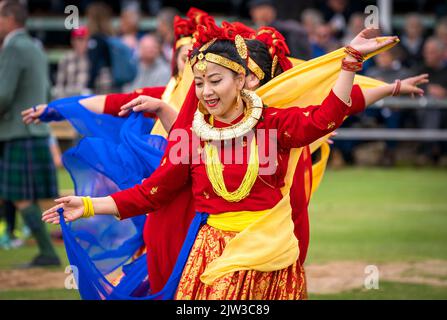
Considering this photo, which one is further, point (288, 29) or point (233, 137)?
point (288, 29)

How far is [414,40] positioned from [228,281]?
457 inches

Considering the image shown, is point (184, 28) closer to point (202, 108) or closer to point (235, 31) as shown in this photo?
point (235, 31)

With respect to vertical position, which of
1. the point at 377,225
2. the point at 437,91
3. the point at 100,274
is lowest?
the point at 377,225

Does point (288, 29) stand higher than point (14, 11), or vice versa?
point (14, 11)

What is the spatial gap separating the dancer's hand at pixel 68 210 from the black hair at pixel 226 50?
103 centimetres

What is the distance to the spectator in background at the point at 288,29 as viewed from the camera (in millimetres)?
11086

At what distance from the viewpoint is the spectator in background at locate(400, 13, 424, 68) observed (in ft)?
50.5

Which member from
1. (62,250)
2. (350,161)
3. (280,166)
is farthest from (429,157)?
(280,166)

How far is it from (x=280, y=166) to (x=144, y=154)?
127 cm

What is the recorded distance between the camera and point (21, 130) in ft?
29.1

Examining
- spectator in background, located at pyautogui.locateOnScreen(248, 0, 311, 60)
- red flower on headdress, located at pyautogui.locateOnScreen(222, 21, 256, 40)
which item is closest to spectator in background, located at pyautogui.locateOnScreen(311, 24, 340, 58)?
spectator in background, located at pyautogui.locateOnScreen(248, 0, 311, 60)

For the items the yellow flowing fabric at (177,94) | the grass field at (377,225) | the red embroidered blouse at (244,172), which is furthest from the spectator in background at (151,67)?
the red embroidered blouse at (244,172)

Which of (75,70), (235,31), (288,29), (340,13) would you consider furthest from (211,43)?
(340,13)

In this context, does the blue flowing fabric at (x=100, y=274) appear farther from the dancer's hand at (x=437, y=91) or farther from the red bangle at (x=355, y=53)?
the dancer's hand at (x=437, y=91)
